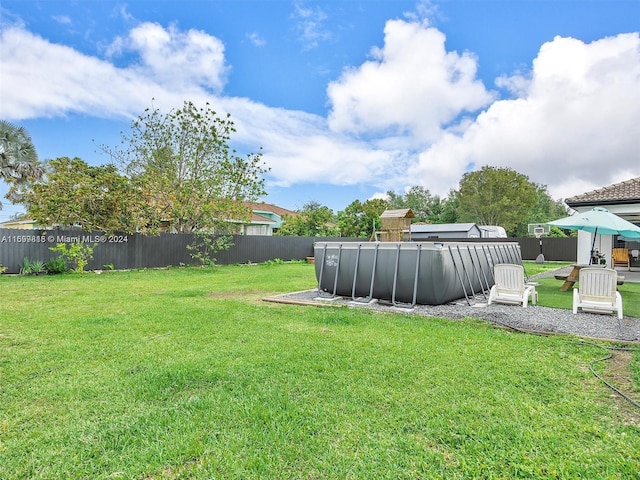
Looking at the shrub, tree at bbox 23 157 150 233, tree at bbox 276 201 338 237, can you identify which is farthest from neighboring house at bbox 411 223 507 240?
the shrub

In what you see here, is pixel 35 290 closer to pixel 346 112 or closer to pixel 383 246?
pixel 383 246

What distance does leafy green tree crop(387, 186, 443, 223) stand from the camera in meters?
56.4

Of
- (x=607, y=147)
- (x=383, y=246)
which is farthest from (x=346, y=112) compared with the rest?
(x=607, y=147)

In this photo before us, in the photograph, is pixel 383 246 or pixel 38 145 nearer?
pixel 383 246

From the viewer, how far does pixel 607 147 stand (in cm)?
1761

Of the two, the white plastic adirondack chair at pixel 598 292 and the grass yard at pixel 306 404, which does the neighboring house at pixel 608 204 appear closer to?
the white plastic adirondack chair at pixel 598 292

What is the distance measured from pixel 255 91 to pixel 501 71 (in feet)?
36.5

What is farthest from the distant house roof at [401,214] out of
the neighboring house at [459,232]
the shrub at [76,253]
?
the shrub at [76,253]

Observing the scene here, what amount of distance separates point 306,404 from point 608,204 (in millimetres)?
15381

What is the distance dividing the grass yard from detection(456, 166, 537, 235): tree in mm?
38279

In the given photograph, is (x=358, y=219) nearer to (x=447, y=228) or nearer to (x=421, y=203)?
(x=447, y=228)

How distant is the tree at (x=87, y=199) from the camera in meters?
13.2

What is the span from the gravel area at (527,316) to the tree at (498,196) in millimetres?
34983

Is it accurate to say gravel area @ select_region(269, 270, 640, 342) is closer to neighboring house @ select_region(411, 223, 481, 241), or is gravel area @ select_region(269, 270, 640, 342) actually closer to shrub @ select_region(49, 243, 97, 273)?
shrub @ select_region(49, 243, 97, 273)
